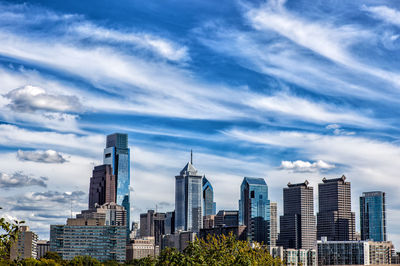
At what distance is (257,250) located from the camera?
8225cm

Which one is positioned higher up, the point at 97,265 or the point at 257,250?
the point at 257,250

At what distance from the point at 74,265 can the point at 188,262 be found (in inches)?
4439

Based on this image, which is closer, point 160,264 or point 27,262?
point 160,264

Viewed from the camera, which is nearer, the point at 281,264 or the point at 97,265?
the point at 281,264

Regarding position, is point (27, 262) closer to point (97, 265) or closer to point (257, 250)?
point (97, 265)

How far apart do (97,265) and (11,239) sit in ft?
493

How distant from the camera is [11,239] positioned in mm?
29156

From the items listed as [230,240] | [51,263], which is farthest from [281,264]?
[51,263]

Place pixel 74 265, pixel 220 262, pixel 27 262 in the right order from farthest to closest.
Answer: pixel 74 265 → pixel 27 262 → pixel 220 262

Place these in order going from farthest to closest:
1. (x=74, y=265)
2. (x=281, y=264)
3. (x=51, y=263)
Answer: (x=74, y=265)
(x=51, y=263)
(x=281, y=264)

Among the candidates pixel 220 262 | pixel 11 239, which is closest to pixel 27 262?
pixel 220 262

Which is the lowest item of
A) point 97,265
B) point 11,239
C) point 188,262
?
point 97,265

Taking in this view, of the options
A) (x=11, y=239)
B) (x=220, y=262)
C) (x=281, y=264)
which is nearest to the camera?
(x=11, y=239)

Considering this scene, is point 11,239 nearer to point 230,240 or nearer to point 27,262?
point 230,240
